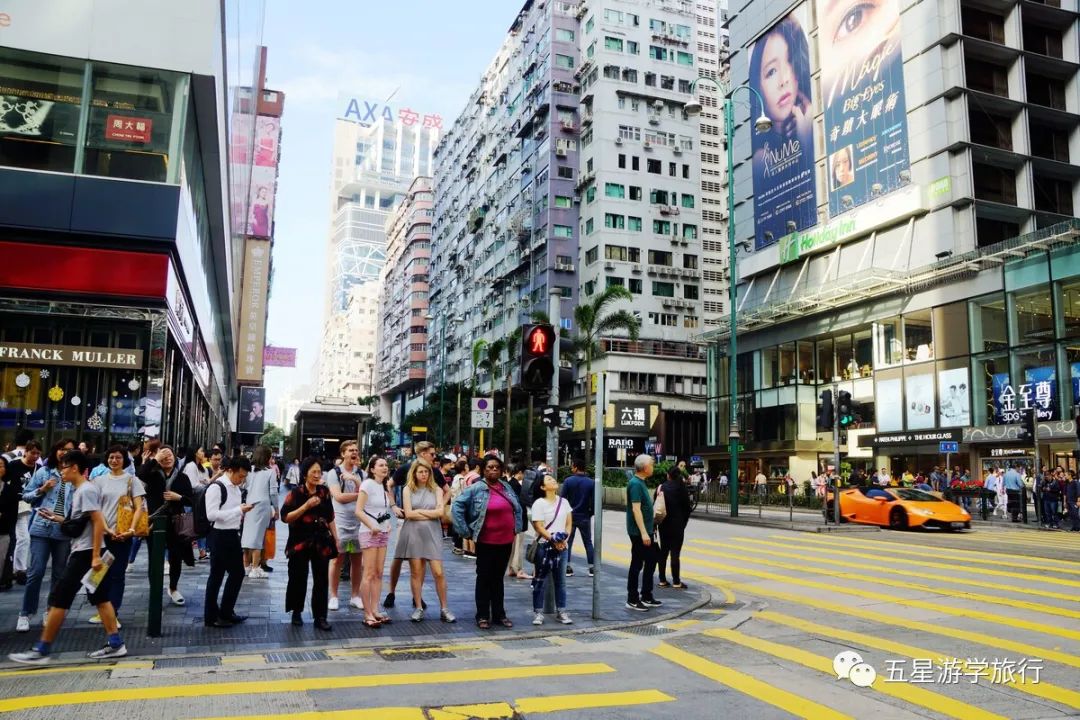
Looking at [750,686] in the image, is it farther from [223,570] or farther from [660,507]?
[223,570]

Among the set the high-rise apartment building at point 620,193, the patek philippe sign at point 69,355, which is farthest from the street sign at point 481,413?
the high-rise apartment building at point 620,193

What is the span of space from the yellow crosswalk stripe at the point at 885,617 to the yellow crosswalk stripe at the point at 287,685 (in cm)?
370

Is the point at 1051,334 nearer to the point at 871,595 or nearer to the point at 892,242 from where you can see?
the point at 892,242

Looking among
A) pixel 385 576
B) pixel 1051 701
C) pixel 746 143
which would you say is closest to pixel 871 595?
pixel 1051 701

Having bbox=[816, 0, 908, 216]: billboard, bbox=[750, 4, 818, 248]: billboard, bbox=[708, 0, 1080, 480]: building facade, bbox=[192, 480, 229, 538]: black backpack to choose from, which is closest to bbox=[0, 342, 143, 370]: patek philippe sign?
bbox=[192, 480, 229, 538]: black backpack

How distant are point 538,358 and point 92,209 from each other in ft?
36.1

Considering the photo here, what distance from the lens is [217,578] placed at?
27.1 ft

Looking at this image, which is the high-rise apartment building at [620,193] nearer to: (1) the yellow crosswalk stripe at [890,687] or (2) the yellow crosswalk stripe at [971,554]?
(2) the yellow crosswalk stripe at [971,554]

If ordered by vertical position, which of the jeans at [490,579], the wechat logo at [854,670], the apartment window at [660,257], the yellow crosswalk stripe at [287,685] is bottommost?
the yellow crosswalk stripe at [287,685]

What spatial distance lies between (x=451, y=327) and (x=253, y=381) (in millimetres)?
39336

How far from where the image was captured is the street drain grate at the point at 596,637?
7.97 meters

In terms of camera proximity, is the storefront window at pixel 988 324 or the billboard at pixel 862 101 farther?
the billboard at pixel 862 101

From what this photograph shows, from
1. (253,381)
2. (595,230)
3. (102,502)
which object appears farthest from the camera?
(595,230)

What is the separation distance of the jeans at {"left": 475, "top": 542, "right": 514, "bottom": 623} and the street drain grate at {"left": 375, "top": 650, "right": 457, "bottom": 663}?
1.22 meters
